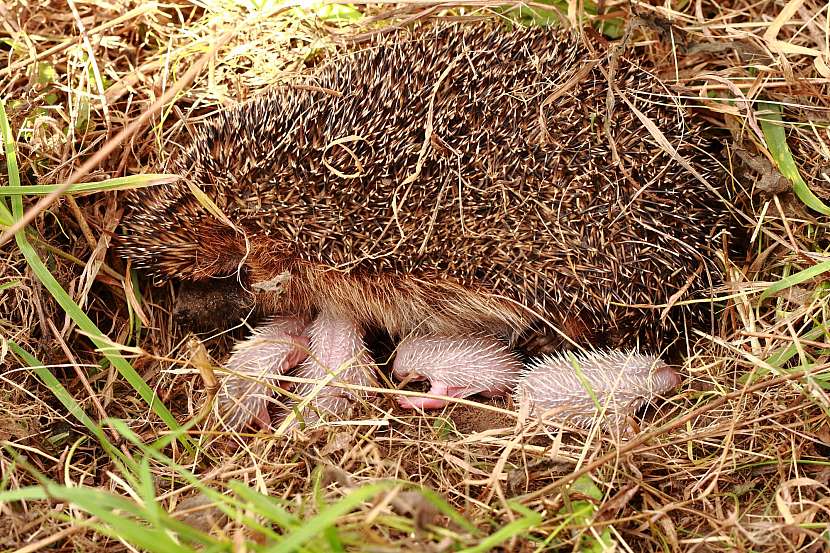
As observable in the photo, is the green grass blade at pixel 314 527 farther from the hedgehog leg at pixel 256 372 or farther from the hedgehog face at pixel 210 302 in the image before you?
the hedgehog face at pixel 210 302

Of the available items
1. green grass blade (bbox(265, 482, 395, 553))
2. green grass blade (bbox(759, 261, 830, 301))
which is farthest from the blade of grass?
green grass blade (bbox(759, 261, 830, 301))

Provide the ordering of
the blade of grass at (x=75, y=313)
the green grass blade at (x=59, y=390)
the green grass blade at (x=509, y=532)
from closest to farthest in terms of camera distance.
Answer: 1. the green grass blade at (x=509, y=532)
2. the green grass blade at (x=59, y=390)
3. the blade of grass at (x=75, y=313)

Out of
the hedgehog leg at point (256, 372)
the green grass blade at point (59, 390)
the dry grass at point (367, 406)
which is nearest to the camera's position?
the dry grass at point (367, 406)

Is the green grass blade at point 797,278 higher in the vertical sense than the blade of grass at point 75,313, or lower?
lower

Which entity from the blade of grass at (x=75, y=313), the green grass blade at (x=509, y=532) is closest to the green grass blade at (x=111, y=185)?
the blade of grass at (x=75, y=313)

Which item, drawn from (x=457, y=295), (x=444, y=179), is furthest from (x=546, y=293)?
(x=444, y=179)

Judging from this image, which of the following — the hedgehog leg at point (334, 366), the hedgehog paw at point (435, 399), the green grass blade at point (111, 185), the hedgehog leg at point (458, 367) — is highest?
the green grass blade at point (111, 185)

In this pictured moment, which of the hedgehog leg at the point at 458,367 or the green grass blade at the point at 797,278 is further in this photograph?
the hedgehog leg at the point at 458,367

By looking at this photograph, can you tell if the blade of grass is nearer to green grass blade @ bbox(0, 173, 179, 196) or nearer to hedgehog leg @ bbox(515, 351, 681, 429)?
green grass blade @ bbox(0, 173, 179, 196)
